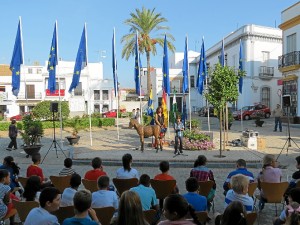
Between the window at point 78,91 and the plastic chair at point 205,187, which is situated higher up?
the window at point 78,91

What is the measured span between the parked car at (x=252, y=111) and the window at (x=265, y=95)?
193cm

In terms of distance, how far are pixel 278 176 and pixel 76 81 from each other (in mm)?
12592

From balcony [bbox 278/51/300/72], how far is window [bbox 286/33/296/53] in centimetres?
56

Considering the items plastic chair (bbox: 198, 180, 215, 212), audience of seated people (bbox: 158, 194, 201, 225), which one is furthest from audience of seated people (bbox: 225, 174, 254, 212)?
audience of seated people (bbox: 158, 194, 201, 225)

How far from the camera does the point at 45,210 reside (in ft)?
13.7

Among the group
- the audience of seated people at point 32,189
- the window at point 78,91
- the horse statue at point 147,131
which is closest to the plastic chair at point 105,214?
the audience of seated people at point 32,189

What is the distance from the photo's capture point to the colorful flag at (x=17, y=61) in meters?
16.2

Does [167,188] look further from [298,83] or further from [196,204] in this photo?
[298,83]

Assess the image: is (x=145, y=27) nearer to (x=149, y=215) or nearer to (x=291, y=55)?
(x=291, y=55)

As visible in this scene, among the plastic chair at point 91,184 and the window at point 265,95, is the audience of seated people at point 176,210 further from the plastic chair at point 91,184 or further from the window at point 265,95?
the window at point 265,95

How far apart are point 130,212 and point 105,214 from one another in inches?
53.9

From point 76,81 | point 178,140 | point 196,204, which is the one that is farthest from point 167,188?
point 76,81

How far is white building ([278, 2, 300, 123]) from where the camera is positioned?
96.5ft

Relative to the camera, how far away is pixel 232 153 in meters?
14.7
